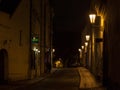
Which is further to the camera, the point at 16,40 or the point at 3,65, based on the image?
the point at 16,40

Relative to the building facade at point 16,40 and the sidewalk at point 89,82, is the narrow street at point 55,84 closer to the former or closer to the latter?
the sidewalk at point 89,82

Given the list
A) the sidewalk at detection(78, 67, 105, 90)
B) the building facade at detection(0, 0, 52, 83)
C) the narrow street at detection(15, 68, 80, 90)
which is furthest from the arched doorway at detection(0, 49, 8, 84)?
the sidewalk at detection(78, 67, 105, 90)

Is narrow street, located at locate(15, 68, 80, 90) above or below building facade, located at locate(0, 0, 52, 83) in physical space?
below

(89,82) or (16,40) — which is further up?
(16,40)

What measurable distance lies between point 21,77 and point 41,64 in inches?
600

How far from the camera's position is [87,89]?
27281 mm

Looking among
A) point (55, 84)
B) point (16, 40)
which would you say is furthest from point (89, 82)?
point (16, 40)

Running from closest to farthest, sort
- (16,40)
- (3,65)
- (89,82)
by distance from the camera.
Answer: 1. (3,65)
2. (89,82)
3. (16,40)

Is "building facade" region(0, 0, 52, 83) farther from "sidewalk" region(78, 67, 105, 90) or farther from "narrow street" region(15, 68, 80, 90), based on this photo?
"sidewalk" region(78, 67, 105, 90)

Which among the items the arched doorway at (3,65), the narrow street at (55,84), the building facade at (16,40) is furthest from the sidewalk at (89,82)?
the arched doorway at (3,65)

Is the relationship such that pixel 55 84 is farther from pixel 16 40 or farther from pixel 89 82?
pixel 16 40

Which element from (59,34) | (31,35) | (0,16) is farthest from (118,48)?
(59,34)

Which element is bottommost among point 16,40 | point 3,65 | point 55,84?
point 55,84

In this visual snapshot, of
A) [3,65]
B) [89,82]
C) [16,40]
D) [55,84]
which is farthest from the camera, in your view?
[16,40]
